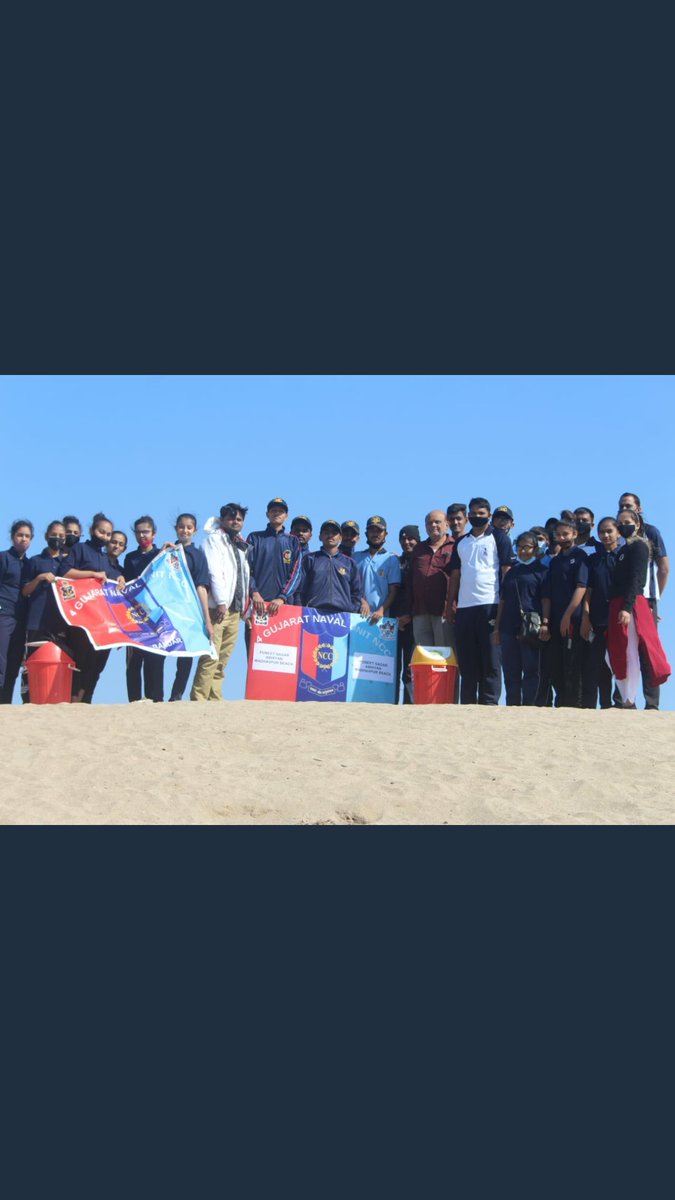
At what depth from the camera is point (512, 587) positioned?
12375 millimetres

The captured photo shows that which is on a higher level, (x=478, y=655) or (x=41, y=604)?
(x=41, y=604)

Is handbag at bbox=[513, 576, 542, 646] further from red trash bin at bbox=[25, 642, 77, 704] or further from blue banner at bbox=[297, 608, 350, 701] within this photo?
red trash bin at bbox=[25, 642, 77, 704]

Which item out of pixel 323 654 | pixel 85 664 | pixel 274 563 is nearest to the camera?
pixel 85 664

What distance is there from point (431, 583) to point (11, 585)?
430cm

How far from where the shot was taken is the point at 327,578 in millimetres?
13156

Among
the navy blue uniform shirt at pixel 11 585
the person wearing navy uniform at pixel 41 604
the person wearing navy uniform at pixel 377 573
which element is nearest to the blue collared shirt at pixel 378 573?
the person wearing navy uniform at pixel 377 573

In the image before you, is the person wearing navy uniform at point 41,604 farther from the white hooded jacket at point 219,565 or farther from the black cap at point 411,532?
the black cap at point 411,532

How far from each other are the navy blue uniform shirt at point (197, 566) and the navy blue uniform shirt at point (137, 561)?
1.26 feet

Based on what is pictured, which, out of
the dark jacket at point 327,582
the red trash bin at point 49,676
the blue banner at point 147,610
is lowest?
Result: the red trash bin at point 49,676

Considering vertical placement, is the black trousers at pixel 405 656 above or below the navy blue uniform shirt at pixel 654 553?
below

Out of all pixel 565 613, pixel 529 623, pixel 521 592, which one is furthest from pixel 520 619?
pixel 565 613

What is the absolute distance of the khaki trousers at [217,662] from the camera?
12.7 meters

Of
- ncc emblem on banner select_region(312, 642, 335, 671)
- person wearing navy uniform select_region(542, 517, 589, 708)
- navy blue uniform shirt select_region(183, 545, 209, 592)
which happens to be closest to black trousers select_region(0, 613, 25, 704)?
navy blue uniform shirt select_region(183, 545, 209, 592)

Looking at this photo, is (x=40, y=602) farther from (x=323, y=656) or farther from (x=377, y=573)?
(x=377, y=573)
